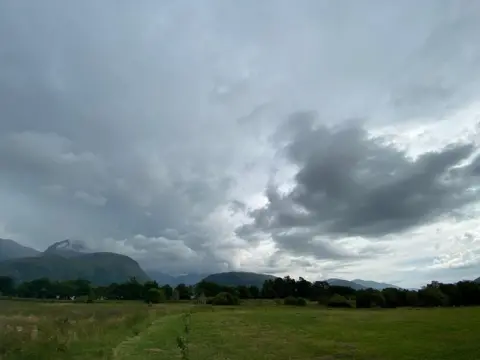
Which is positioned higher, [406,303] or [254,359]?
[406,303]

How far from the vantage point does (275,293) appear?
177 meters

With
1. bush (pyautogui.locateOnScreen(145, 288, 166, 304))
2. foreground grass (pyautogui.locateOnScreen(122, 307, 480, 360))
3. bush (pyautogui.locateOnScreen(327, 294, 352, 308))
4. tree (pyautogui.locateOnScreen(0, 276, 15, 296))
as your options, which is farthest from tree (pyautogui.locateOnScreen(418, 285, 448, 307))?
tree (pyautogui.locateOnScreen(0, 276, 15, 296))

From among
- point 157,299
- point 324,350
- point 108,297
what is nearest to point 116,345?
point 324,350

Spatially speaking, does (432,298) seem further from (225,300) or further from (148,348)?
(148,348)

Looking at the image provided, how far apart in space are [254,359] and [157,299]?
403 feet

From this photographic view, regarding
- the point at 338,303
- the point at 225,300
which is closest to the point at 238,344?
the point at 338,303

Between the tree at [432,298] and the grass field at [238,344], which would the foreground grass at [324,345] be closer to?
the grass field at [238,344]

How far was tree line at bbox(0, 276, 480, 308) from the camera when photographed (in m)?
115

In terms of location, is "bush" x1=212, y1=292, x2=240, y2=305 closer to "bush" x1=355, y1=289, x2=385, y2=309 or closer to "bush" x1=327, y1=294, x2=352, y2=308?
"bush" x1=327, y1=294, x2=352, y2=308

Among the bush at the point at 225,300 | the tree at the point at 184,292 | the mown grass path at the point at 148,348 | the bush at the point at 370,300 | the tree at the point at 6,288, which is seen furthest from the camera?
the tree at the point at 6,288

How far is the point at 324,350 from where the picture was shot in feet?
101

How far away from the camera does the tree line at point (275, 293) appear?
115 meters

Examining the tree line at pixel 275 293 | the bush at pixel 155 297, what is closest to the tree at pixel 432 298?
the tree line at pixel 275 293

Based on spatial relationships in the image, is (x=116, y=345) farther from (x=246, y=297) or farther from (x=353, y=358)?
(x=246, y=297)
